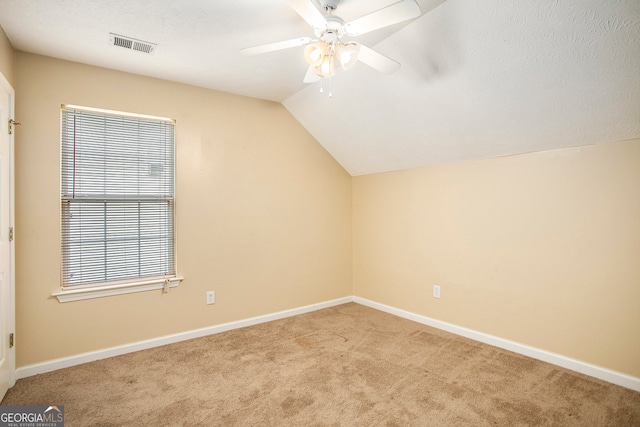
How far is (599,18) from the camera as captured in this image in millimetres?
1666

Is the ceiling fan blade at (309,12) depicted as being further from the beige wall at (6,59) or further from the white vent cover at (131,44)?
the beige wall at (6,59)

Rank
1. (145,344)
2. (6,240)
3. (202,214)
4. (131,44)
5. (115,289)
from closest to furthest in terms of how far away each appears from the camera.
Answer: (6,240)
(131,44)
(115,289)
(145,344)
(202,214)

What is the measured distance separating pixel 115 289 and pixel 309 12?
2.57 meters

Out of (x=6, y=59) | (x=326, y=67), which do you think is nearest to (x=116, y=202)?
(x=6, y=59)

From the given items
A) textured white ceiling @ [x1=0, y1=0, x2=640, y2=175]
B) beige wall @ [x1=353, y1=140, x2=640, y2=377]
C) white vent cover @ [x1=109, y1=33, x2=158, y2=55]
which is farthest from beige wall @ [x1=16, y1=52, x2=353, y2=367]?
beige wall @ [x1=353, y1=140, x2=640, y2=377]

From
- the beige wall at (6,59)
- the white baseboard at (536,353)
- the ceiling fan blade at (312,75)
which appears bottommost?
the white baseboard at (536,353)

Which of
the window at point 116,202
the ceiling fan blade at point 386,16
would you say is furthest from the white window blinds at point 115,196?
the ceiling fan blade at point 386,16

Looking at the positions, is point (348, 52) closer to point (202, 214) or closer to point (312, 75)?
point (312, 75)

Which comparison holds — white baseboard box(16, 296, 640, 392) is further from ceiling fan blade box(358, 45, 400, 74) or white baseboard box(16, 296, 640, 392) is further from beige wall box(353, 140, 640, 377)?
ceiling fan blade box(358, 45, 400, 74)

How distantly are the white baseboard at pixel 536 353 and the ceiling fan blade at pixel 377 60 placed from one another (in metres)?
2.43

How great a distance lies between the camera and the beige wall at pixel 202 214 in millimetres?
2494

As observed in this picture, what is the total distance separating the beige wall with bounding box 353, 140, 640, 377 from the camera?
229cm

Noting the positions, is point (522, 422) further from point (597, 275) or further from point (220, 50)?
point (220, 50)

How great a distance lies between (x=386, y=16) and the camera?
61.9 inches
